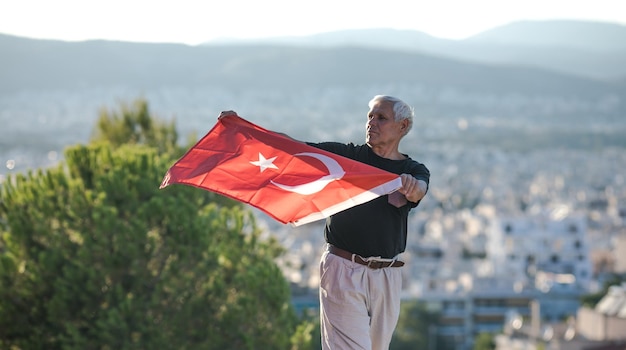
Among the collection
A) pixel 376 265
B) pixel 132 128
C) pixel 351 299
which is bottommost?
pixel 351 299

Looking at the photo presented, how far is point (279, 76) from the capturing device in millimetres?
199750

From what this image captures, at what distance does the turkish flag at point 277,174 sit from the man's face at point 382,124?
13 cm

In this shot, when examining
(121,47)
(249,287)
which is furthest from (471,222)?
(249,287)

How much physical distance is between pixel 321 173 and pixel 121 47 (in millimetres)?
145373

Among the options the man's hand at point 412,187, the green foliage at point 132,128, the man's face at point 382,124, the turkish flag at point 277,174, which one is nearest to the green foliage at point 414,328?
the green foliage at point 132,128

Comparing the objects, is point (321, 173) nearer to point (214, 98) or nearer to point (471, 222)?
point (471, 222)

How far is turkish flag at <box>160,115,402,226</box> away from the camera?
5.07 metres

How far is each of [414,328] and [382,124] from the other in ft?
143

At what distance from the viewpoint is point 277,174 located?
17.6ft

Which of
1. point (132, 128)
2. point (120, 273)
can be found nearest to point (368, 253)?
point (120, 273)

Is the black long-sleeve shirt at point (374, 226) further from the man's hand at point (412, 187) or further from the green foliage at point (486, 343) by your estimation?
the green foliage at point (486, 343)

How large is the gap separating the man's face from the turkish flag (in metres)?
0.13

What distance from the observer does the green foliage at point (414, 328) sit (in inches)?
1753

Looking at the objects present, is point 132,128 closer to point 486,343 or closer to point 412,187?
point 412,187
